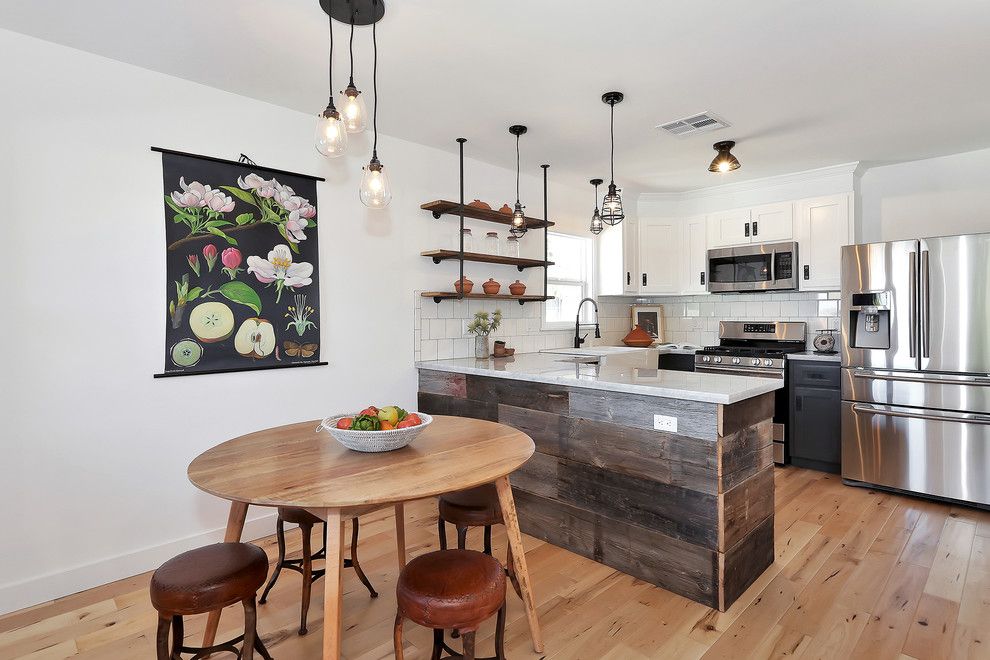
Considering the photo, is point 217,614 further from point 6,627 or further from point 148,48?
point 148,48

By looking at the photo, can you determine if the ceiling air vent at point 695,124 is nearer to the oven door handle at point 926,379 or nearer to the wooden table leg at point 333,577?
the oven door handle at point 926,379

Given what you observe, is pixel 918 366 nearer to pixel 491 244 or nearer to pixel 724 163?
pixel 724 163

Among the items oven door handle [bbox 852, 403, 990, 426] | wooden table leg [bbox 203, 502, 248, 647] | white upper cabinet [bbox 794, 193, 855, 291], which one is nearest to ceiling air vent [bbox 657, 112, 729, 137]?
white upper cabinet [bbox 794, 193, 855, 291]

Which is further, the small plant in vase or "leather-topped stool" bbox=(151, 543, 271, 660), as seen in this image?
the small plant in vase

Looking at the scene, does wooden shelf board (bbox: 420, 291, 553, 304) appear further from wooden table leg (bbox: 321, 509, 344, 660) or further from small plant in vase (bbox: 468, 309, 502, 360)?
wooden table leg (bbox: 321, 509, 344, 660)

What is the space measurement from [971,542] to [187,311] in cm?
437

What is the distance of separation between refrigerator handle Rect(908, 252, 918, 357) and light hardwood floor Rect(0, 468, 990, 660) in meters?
1.20

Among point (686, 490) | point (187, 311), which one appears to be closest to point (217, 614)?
point (187, 311)

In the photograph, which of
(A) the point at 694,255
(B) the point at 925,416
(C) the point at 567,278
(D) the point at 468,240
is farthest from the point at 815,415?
(D) the point at 468,240

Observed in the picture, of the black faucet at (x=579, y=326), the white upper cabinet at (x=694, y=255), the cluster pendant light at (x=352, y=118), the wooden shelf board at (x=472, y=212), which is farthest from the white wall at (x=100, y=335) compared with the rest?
the white upper cabinet at (x=694, y=255)

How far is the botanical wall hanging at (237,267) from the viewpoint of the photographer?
8.89 ft

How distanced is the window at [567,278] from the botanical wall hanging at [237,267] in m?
2.26

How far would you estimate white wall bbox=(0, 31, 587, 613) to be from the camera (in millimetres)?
2330

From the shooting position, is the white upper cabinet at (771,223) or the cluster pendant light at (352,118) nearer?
the cluster pendant light at (352,118)
